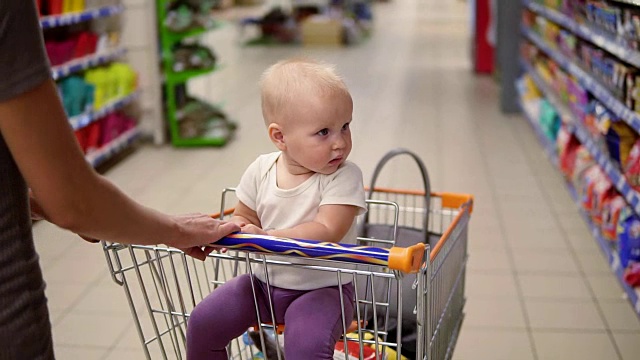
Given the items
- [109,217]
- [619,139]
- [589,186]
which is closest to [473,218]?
[589,186]

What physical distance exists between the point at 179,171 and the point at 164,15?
55.8 inches

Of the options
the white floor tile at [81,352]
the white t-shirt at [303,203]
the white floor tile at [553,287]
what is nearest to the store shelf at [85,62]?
the white floor tile at [81,352]

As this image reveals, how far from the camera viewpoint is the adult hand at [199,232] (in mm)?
1489

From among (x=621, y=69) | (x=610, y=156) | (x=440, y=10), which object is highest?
(x=621, y=69)

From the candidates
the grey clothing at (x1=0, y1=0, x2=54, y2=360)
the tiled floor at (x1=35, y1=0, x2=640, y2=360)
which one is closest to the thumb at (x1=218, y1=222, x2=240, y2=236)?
the grey clothing at (x1=0, y1=0, x2=54, y2=360)

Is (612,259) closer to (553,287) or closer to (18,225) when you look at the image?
(553,287)

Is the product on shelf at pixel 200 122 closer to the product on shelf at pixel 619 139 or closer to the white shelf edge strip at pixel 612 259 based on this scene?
the white shelf edge strip at pixel 612 259

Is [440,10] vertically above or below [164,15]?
below

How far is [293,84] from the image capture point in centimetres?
180

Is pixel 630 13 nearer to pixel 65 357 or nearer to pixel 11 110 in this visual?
pixel 65 357

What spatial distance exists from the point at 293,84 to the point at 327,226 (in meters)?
0.35

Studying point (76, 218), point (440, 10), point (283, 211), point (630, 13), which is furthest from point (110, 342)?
point (440, 10)

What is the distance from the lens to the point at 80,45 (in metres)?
5.61

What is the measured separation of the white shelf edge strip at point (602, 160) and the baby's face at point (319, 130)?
2.00 meters
